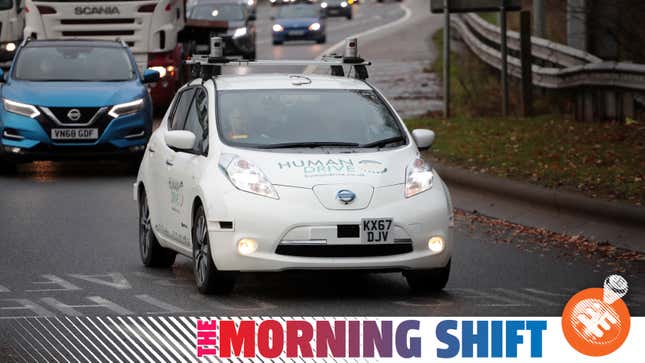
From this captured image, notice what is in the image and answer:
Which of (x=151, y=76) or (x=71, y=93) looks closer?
(x=71, y=93)

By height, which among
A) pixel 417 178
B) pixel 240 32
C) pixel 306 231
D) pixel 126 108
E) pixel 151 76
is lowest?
pixel 240 32

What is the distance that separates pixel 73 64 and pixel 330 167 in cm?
1245

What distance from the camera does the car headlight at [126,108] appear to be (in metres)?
21.4

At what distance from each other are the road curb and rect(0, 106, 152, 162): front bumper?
4354 millimetres

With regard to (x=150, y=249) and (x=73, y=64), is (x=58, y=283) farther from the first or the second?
(x=73, y=64)

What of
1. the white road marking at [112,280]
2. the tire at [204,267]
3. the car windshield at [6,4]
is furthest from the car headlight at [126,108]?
the car windshield at [6,4]

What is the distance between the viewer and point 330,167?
1139 centimetres

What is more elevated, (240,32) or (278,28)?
(240,32)

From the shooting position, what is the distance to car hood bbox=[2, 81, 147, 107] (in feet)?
69.9

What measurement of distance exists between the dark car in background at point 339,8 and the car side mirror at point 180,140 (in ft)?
235

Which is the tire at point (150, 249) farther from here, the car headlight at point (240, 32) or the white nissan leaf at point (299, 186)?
the car headlight at point (240, 32)

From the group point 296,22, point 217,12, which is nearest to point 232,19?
point 217,12

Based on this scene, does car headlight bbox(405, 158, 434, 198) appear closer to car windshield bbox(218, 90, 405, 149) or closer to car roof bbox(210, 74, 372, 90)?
car windshield bbox(218, 90, 405, 149)

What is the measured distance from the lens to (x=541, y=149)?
20.0 m
